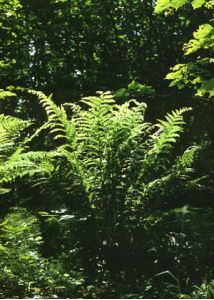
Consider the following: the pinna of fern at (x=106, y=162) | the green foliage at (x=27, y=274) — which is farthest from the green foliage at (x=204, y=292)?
the pinna of fern at (x=106, y=162)

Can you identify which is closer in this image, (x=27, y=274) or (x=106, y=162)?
(x=27, y=274)

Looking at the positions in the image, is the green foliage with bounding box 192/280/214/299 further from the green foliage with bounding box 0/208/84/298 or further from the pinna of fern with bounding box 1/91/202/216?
the pinna of fern with bounding box 1/91/202/216

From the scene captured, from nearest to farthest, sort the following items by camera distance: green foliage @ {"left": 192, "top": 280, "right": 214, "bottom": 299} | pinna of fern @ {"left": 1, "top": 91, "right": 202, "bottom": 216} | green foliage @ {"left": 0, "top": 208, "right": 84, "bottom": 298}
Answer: green foliage @ {"left": 192, "top": 280, "right": 214, "bottom": 299}
green foliage @ {"left": 0, "top": 208, "right": 84, "bottom": 298}
pinna of fern @ {"left": 1, "top": 91, "right": 202, "bottom": 216}

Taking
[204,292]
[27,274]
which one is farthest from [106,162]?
[204,292]

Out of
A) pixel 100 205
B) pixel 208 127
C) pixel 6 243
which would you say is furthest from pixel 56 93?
pixel 6 243

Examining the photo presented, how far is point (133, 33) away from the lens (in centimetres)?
772

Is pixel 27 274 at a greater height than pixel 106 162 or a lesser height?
lesser

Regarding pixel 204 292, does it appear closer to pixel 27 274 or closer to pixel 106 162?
pixel 27 274

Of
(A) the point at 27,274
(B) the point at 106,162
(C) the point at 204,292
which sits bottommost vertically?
(C) the point at 204,292

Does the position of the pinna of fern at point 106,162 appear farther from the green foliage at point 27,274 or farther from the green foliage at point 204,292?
the green foliage at point 204,292

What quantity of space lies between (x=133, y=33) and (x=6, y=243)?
5.67 m

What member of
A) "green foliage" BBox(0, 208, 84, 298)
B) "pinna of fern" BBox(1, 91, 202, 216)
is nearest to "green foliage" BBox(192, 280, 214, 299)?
"green foliage" BBox(0, 208, 84, 298)

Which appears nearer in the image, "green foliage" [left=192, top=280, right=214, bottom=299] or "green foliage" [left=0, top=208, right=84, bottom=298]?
→ "green foliage" [left=192, top=280, right=214, bottom=299]

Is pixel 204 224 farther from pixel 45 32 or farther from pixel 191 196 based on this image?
pixel 45 32
